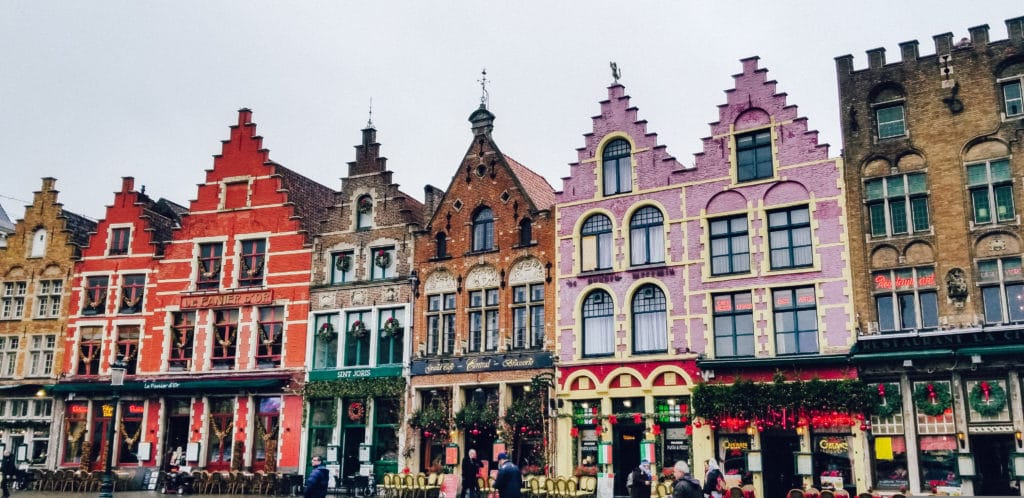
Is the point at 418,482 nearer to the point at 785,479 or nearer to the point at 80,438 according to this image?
the point at 785,479

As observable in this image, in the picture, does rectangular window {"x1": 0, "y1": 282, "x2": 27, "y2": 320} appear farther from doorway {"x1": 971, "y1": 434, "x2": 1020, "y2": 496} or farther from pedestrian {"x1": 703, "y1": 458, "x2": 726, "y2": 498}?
doorway {"x1": 971, "y1": 434, "x2": 1020, "y2": 496}

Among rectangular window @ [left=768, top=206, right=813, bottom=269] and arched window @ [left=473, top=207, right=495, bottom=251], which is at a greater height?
arched window @ [left=473, top=207, right=495, bottom=251]

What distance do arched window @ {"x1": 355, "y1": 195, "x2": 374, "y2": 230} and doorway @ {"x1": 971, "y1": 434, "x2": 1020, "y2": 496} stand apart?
2024cm

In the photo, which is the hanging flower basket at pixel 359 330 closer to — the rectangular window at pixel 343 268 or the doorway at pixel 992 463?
the rectangular window at pixel 343 268

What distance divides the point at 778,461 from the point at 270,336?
18350 millimetres

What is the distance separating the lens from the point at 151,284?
36125 millimetres

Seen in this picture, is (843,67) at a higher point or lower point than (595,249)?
higher

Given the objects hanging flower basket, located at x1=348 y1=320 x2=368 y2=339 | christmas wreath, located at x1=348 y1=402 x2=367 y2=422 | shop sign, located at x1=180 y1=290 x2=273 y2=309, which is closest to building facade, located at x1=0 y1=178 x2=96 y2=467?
shop sign, located at x1=180 y1=290 x2=273 y2=309

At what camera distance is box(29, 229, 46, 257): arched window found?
125ft


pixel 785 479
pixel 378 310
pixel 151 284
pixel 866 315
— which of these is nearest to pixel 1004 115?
pixel 866 315

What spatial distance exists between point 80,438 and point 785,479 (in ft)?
84.6

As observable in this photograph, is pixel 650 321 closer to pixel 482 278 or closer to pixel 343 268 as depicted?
pixel 482 278

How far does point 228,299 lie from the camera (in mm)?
34438

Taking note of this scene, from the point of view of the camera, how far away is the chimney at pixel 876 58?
25.4m
